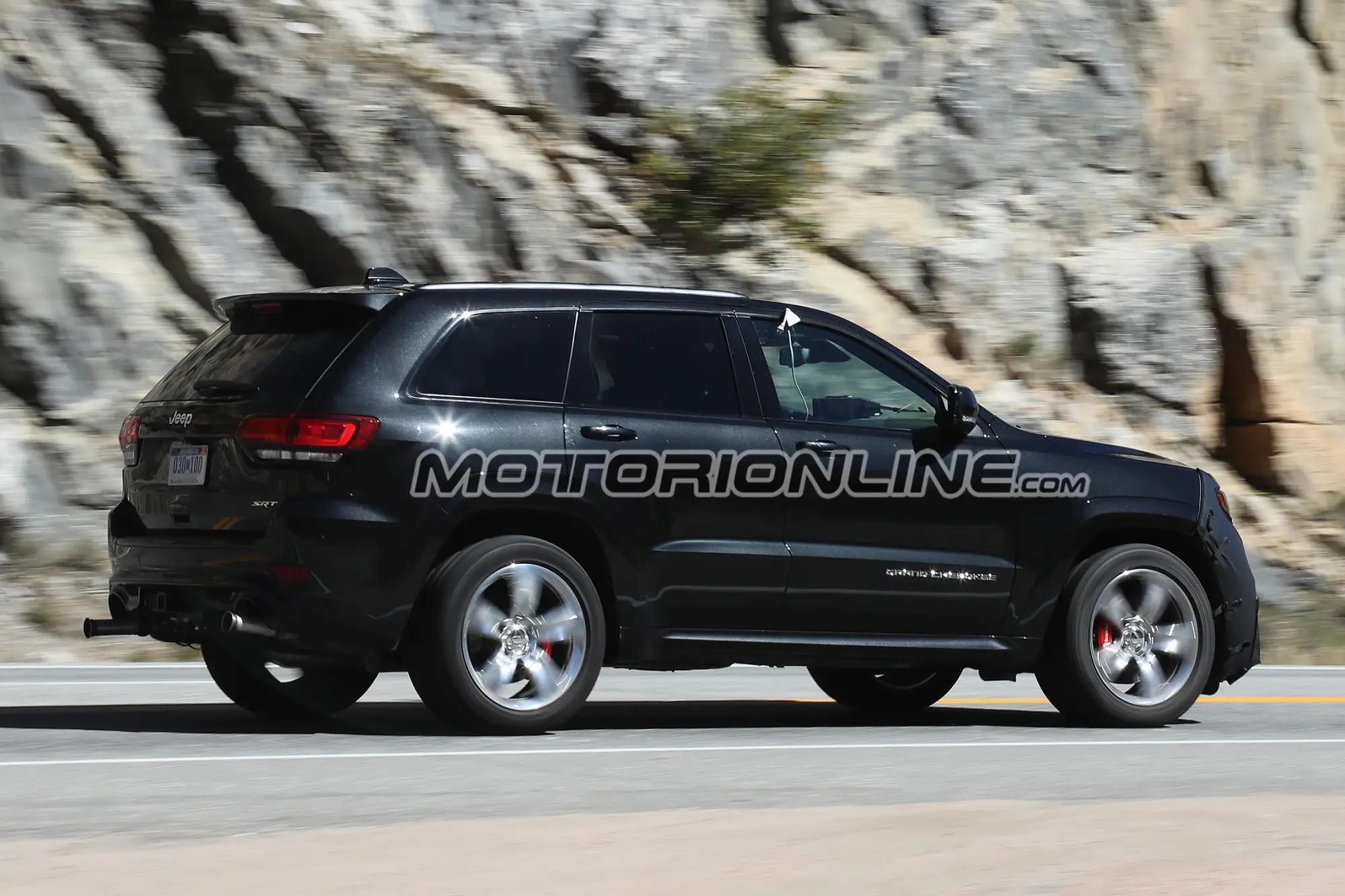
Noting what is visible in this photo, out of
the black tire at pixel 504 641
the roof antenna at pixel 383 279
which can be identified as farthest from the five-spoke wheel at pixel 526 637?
the roof antenna at pixel 383 279

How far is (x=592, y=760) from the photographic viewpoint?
25.1 ft

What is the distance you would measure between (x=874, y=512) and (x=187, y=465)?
2.86m

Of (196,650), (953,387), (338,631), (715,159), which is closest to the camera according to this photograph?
(338,631)

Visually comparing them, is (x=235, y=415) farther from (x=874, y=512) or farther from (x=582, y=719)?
(x=874, y=512)

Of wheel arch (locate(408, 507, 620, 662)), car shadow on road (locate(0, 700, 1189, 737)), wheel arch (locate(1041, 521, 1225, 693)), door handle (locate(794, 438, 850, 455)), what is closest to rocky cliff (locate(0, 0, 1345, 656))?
car shadow on road (locate(0, 700, 1189, 737))

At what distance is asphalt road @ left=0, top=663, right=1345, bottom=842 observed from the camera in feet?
21.2

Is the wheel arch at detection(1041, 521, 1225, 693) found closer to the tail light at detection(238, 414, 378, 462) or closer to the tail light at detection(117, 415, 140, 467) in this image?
the tail light at detection(238, 414, 378, 462)

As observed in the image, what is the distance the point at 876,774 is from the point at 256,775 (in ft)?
7.13

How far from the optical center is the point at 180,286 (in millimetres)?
18859

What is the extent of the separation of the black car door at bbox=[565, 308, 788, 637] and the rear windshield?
3.24 feet

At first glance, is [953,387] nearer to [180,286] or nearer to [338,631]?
[338,631]

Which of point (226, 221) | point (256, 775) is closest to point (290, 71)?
point (226, 221)

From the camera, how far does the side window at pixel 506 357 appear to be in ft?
27.0

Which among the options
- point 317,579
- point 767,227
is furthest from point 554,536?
point 767,227
